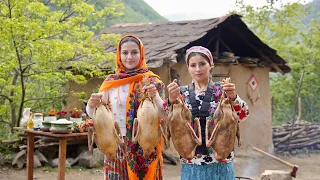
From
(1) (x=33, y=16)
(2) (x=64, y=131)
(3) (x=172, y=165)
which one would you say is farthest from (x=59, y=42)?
(3) (x=172, y=165)

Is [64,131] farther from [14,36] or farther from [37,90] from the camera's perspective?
[37,90]

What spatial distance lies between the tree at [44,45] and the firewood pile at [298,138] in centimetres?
615

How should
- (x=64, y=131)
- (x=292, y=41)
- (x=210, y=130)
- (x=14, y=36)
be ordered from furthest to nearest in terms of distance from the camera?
(x=292, y=41), (x=14, y=36), (x=64, y=131), (x=210, y=130)

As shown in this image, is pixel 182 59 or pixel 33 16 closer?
pixel 33 16

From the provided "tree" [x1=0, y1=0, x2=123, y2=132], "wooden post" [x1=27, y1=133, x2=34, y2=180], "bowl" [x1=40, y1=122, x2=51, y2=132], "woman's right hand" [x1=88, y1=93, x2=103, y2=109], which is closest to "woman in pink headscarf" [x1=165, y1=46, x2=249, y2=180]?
"woman's right hand" [x1=88, y1=93, x2=103, y2=109]

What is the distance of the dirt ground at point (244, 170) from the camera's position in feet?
25.1

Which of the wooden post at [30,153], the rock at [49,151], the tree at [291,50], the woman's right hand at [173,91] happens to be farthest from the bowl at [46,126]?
the tree at [291,50]

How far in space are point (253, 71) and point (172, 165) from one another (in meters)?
3.77

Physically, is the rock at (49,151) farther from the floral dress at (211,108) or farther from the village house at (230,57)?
the floral dress at (211,108)

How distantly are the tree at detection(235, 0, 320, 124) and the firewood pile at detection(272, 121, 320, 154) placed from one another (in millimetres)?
2262

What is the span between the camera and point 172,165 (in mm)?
9109

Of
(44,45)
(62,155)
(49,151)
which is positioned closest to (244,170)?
(49,151)

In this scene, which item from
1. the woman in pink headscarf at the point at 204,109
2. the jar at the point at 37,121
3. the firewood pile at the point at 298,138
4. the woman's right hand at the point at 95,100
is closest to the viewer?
the woman in pink headscarf at the point at 204,109

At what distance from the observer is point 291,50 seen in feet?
47.2
